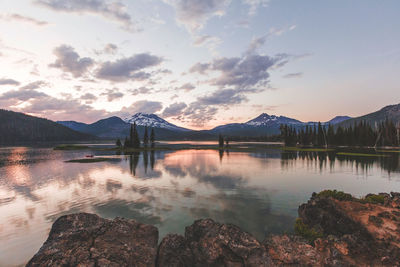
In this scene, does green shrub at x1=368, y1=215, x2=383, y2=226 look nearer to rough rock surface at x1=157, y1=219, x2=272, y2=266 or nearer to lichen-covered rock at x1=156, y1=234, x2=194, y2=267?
rough rock surface at x1=157, y1=219, x2=272, y2=266

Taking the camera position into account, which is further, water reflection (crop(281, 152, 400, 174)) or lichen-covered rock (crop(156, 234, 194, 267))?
water reflection (crop(281, 152, 400, 174))

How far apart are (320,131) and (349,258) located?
167216 mm

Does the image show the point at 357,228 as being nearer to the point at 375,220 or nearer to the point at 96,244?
the point at 375,220

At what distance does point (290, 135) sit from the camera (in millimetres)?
163625

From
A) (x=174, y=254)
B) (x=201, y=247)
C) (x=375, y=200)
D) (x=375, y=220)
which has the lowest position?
(x=174, y=254)

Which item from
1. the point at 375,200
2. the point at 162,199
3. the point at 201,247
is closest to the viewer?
the point at 201,247

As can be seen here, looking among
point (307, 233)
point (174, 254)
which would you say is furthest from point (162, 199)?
point (307, 233)

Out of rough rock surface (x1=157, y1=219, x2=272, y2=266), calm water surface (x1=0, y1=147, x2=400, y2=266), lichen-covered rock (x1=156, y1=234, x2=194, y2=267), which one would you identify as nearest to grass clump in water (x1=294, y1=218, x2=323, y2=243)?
calm water surface (x1=0, y1=147, x2=400, y2=266)

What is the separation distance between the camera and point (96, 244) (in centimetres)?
1175

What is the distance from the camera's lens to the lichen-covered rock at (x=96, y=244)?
10.6 meters

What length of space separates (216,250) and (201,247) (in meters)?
1.03

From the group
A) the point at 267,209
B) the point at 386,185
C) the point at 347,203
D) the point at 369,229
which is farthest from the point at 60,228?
the point at 386,185

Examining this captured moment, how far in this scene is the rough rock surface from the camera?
12.0 m

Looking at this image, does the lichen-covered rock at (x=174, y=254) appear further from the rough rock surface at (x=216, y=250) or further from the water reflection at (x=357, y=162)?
the water reflection at (x=357, y=162)
